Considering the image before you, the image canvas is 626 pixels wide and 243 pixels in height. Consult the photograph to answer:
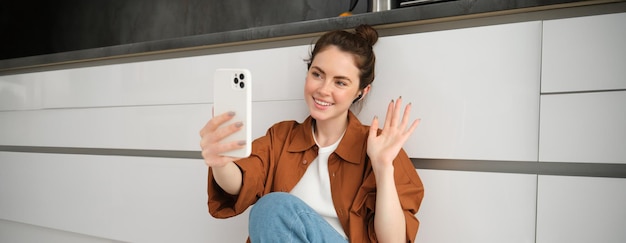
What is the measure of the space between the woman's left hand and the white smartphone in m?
0.25

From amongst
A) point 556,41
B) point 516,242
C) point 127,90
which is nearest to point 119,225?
point 127,90

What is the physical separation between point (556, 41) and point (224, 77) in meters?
0.61

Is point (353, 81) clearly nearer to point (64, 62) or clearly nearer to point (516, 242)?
point (516, 242)

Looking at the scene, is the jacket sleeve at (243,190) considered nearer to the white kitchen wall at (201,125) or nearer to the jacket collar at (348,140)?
the jacket collar at (348,140)

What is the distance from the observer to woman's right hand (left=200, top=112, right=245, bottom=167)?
776 millimetres

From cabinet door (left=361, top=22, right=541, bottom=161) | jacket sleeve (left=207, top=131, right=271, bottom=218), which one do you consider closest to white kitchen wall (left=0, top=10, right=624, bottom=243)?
cabinet door (left=361, top=22, right=541, bottom=161)

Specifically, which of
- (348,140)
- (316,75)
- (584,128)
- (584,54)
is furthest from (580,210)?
(316,75)

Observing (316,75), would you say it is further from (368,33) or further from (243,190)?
(243,190)

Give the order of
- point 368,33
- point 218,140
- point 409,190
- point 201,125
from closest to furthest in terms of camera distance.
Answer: point 218,140, point 409,190, point 368,33, point 201,125

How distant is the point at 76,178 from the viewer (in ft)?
5.16

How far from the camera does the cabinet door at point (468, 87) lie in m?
0.89

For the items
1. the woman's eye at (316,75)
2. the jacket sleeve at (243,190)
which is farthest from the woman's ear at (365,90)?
the jacket sleeve at (243,190)

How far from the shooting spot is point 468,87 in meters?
0.95

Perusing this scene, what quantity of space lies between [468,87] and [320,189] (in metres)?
0.37
